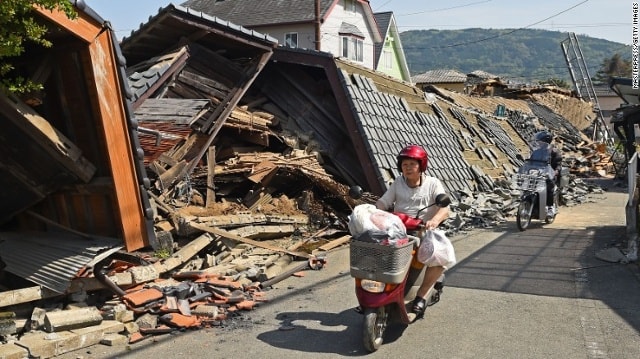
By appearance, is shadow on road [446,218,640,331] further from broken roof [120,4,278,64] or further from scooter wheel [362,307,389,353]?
broken roof [120,4,278,64]

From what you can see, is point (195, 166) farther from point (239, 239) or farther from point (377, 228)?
point (377, 228)

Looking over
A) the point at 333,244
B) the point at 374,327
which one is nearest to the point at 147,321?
the point at 374,327

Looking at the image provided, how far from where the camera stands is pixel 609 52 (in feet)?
650

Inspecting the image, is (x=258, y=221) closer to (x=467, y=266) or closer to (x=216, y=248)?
(x=216, y=248)

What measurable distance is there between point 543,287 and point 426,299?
2.37 m

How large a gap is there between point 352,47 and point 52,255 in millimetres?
35942

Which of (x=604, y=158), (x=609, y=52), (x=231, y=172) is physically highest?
(x=609, y=52)

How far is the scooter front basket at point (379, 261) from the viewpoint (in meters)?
5.11

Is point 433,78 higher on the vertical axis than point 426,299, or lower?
higher

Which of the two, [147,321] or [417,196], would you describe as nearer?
[417,196]

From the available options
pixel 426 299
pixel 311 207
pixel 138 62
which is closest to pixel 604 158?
pixel 311 207

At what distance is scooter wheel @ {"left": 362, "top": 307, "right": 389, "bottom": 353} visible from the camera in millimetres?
5141

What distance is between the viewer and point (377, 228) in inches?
206

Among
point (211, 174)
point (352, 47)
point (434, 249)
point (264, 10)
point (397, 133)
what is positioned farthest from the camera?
point (352, 47)
